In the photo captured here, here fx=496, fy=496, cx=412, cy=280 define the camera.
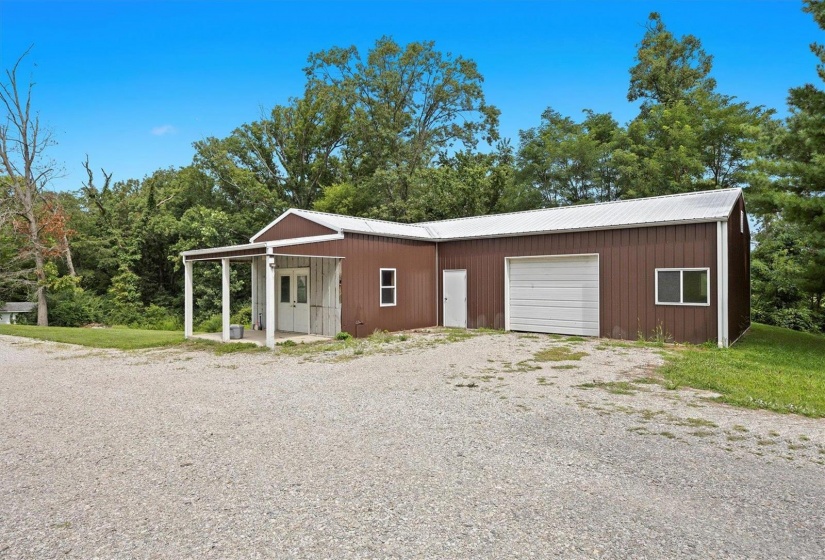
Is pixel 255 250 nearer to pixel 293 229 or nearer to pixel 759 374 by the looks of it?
pixel 293 229

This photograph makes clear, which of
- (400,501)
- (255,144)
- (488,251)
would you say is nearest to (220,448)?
(400,501)

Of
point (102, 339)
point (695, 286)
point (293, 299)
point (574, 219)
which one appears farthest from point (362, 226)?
point (695, 286)

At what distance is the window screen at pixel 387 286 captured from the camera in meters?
14.6

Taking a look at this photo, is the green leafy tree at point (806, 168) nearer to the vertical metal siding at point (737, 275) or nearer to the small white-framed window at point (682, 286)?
the vertical metal siding at point (737, 275)

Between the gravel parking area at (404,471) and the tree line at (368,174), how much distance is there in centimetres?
1347

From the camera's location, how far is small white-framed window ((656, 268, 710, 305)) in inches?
452

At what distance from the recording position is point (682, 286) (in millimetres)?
11758

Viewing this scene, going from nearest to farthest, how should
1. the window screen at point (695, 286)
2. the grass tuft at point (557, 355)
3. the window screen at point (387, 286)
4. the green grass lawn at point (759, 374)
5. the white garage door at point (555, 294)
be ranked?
the green grass lawn at point (759, 374) < the grass tuft at point (557, 355) < the window screen at point (695, 286) < the white garage door at point (555, 294) < the window screen at point (387, 286)

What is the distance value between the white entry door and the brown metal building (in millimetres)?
33

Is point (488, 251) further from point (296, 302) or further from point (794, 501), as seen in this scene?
point (794, 501)

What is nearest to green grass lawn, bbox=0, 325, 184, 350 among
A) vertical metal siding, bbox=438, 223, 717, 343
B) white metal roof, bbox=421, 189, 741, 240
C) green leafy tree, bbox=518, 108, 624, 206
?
white metal roof, bbox=421, 189, 741, 240

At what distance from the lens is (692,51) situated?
103ft

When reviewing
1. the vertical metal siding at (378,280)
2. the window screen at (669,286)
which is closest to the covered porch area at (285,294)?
the vertical metal siding at (378,280)

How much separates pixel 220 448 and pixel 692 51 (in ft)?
120
